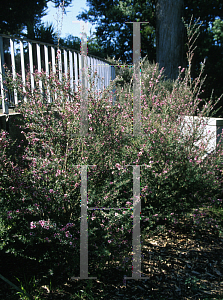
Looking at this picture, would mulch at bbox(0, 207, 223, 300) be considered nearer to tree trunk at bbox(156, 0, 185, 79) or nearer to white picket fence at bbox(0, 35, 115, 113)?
white picket fence at bbox(0, 35, 115, 113)

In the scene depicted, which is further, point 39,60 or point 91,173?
point 39,60

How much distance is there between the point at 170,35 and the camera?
11.9 metres

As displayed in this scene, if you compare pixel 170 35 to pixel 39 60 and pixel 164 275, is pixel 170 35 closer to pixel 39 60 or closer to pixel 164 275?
pixel 39 60

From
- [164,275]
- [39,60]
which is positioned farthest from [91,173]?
[39,60]

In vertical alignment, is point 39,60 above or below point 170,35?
below

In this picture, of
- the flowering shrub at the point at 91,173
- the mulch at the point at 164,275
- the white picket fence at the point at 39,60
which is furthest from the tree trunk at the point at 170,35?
the mulch at the point at 164,275

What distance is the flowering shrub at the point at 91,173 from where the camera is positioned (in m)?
2.41

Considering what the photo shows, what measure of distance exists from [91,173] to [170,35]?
10961 mm

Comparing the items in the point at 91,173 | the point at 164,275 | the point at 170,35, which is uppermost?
the point at 170,35

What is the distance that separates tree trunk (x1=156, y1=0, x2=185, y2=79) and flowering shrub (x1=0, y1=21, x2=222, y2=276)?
356 inches

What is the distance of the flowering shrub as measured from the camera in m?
2.41

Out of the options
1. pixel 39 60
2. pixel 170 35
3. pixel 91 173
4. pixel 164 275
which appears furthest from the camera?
pixel 170 35

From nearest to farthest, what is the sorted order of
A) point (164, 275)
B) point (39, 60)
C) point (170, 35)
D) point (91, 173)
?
point (91, 173) → point (164, 275) → point (39, 60) → point (170, 35)

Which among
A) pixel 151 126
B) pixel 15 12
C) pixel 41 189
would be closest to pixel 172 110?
pixel 151 126
